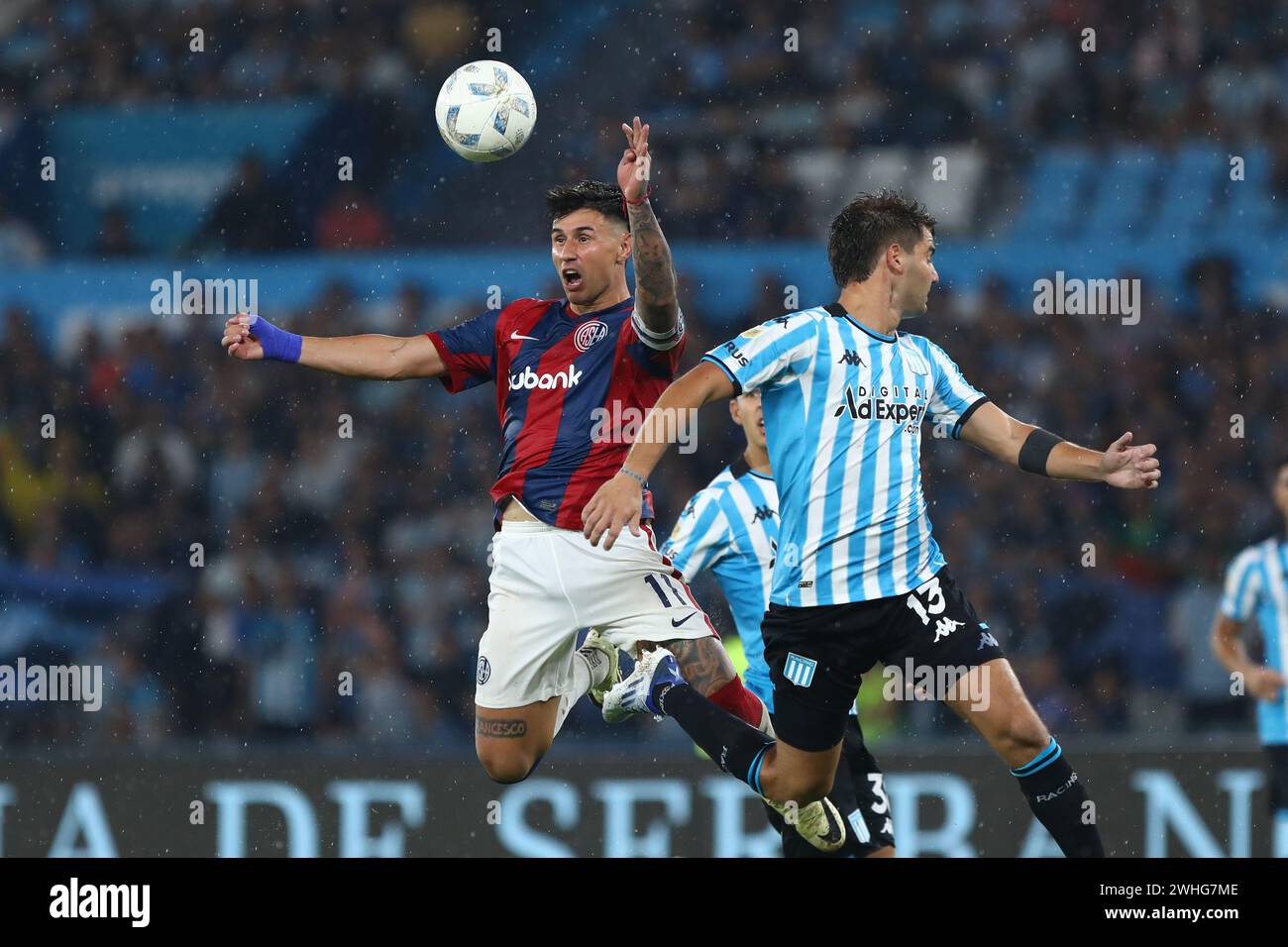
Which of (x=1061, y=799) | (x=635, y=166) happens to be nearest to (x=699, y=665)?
(x=1061, y=799)

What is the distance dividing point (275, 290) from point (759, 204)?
132 inches

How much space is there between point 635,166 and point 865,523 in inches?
51.0

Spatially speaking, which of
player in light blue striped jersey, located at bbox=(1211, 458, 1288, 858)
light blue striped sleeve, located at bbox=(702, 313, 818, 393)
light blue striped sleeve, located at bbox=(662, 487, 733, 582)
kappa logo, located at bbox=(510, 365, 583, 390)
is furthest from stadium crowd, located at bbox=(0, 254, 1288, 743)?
light blue striped sleeve, located at bbox=(702, 313, 818, 393)

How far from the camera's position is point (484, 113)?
6.63m

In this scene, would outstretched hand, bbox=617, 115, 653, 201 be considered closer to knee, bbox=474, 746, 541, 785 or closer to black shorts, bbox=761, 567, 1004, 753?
black shorts, bbox=761, 567, 1004, 753

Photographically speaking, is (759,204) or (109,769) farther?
(759,204)

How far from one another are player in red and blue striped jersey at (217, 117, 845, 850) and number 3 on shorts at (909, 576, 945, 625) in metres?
0.88

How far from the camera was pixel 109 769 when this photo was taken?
8.94m

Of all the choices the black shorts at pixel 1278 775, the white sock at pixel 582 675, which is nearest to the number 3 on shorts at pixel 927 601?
the white sock at pixel 582 675

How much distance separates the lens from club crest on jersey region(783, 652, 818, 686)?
5652 millimetres

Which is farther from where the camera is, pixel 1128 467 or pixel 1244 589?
pixel 1244 589

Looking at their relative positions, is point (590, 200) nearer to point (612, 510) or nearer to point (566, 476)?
point (566, 476)

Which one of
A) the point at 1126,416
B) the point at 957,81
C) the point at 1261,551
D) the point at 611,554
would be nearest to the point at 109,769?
the point at 611,554
